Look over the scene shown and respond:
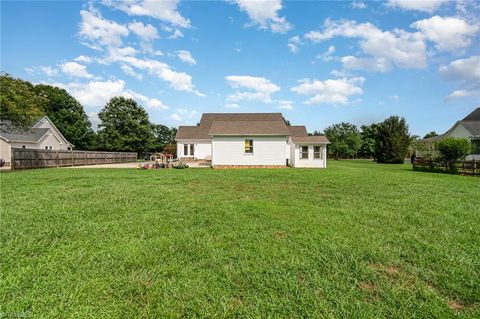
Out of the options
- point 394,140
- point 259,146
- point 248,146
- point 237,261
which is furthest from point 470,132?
point 237,261

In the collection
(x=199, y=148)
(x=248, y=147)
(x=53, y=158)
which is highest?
(x=199, y=148)

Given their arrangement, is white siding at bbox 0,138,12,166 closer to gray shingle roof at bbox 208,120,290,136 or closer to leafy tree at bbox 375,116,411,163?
gray shingle roof at bbox 208,120,290,136

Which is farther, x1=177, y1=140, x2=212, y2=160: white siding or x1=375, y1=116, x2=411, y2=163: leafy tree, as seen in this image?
x1=177, y1=140, x2=212, y2=160: white siding

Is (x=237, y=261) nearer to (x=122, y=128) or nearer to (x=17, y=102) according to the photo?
(x=17, y=102)

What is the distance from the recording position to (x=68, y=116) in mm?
49594

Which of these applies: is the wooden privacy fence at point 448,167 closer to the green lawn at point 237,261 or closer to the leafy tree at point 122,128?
the green lawn at point 237,261

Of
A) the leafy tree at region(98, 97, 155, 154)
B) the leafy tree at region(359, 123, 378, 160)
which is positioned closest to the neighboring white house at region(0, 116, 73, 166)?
the leafy tree at region(98, 97, 155, 154)

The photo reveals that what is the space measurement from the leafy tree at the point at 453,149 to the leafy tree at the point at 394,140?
1620cm

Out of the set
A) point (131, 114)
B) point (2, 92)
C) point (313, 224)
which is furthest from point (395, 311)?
point (131, 114)

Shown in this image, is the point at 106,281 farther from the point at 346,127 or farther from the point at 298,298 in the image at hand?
the point at 346,127

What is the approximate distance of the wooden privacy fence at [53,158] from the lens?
749 inches

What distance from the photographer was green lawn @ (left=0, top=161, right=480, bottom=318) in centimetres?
246

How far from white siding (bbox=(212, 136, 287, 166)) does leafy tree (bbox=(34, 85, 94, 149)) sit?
39.2 meters

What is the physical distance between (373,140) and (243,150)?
130ft
